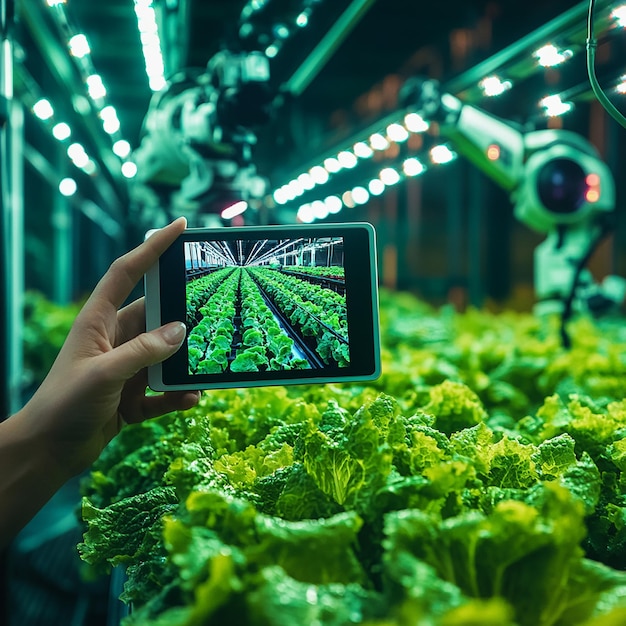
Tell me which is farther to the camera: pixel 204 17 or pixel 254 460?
pixel 204 17

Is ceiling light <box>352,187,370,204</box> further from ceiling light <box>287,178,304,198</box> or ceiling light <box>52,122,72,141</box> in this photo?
ceiling light <box>52,122,72,141</box>

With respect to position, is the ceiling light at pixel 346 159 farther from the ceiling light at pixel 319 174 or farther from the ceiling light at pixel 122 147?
the ceiling light at pixel 122 147

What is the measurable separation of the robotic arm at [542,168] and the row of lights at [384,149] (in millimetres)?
183

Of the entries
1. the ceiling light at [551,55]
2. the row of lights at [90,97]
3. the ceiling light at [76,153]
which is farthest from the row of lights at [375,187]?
the ceiling light at [76,153]

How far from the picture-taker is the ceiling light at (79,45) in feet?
10.8

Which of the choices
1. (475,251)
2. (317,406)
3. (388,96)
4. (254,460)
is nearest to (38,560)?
(317,406)

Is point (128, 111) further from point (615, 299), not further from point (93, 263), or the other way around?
point (615, 299)

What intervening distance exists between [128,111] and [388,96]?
4152 millimetres

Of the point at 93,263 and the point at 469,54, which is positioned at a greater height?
the point at 469,54

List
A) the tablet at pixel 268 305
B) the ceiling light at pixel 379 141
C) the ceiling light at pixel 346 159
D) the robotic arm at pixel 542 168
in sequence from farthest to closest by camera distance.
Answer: the ceiling light at pixel 346 159
the ceiling light at pixel 379 141
the robotic arm at pixel 542 168
the tablet at pixel 268 305

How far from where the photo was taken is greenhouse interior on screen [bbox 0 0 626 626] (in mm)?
1021

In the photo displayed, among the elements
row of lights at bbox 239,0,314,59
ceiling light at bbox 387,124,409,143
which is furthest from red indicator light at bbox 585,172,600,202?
row of lights at bbox 239,0,314,59

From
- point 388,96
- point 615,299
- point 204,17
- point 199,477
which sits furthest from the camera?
point 388,96

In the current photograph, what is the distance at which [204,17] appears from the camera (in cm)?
700
